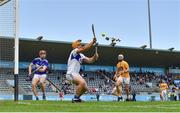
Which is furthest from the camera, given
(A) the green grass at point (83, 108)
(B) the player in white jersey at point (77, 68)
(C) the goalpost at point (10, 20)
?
(C) the goalpost at point (10, 20)

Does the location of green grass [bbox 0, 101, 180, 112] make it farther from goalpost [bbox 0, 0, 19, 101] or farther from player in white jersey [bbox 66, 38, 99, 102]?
goalpost [bbox 0, 0, 19, 101]

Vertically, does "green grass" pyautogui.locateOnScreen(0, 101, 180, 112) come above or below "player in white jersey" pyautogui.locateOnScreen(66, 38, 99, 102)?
below

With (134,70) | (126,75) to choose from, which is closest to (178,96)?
(134,70)

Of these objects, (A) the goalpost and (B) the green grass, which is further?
(A) the goalpost

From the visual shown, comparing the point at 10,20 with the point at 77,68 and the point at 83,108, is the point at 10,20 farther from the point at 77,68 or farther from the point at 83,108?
the point at 83,108

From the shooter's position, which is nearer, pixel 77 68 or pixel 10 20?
pixel 77 68

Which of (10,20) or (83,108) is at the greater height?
(10,20)

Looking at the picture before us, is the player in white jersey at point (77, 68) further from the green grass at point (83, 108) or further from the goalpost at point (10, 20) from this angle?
the goalpost at point (10, 20)

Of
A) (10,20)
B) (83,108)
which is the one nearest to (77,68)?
(10,20)

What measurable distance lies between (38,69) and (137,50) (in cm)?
2849

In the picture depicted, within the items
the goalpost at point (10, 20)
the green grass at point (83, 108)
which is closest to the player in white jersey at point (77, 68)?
the green grass at point (83, 108)

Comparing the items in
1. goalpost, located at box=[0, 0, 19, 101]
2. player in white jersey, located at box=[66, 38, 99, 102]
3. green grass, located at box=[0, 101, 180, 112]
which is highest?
goalpost, located at box=[0, 0, 19, 101]

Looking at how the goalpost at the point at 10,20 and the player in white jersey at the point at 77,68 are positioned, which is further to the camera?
the goalpost at the point at 10,20

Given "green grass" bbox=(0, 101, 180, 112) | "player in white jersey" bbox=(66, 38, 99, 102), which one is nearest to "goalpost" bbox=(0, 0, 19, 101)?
"player in white jersey" bbox=(66, 38, 99, 102)
